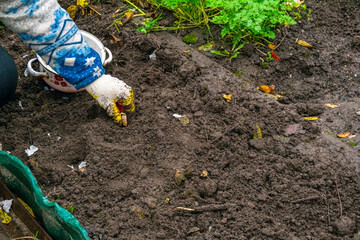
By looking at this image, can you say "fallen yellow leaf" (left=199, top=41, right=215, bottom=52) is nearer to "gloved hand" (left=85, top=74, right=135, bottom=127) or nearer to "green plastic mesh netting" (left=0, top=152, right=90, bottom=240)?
"gloved hand" (left=85, top=74, right=135, bottom=127)

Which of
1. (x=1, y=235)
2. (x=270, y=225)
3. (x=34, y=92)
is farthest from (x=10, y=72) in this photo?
(x=270, y=225)

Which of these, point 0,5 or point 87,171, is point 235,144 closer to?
point 87,171

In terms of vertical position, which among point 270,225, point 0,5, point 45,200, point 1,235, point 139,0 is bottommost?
point 1,235

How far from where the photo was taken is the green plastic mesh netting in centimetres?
189

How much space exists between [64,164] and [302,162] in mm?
1489

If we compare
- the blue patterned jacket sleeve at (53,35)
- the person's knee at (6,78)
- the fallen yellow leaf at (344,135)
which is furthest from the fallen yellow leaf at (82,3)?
the fallen yellow leaf at (344,135)

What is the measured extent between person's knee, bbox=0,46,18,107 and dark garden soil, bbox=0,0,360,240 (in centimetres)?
12

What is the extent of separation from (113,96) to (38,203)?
784 millimetres

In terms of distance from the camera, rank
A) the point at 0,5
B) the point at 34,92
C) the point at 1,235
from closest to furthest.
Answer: the point at 0,5 → the point at 1,235 → the point at 34,92

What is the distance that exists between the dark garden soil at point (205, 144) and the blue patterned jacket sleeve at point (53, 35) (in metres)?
0.51

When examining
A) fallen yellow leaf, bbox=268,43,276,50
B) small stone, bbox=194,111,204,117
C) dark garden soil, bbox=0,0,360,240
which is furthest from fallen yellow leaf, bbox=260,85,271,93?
small stone, bbox=194,111,204,117

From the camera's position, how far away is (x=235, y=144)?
99.2 inches

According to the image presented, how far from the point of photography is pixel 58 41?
6.73ft

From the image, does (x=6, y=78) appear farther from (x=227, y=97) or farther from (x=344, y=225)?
(x=344, y=225)
